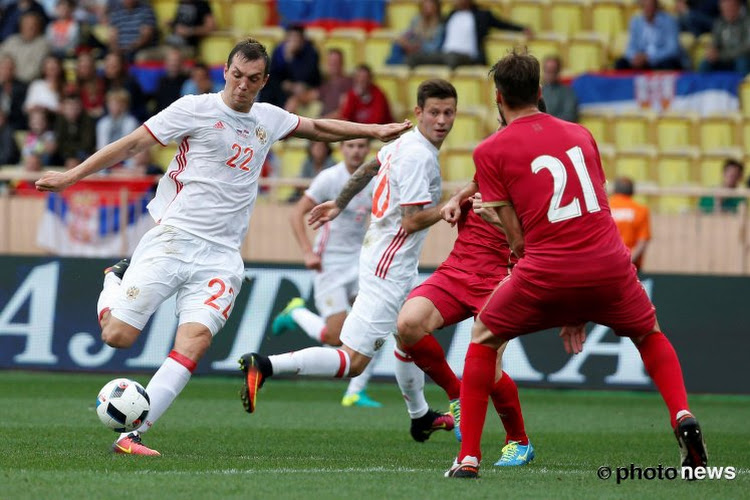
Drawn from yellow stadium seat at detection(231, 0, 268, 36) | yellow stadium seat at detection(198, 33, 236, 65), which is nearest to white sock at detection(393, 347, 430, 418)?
yellow stadium seat at detection(198, 33, 236, 65)

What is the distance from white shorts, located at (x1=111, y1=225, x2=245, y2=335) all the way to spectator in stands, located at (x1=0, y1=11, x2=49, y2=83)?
11.7m

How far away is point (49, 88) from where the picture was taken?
18.6 m

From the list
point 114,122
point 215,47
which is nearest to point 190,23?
point 215,47

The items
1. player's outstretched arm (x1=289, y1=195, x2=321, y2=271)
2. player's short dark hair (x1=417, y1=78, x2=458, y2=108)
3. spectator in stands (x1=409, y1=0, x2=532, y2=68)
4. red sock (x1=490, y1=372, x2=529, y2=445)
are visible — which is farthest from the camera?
spectator in stands (x1=409, y1=0, x2=532, y2=68)

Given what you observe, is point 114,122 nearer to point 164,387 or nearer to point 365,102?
point 365,102

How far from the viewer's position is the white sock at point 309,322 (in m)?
11.8

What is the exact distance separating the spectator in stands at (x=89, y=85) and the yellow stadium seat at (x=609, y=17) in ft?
23.6

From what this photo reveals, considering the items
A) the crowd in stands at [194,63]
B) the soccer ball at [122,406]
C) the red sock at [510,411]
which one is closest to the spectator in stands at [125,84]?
the crowd in stands at [194,63]

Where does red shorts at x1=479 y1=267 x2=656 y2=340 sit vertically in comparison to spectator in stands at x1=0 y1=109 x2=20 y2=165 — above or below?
above

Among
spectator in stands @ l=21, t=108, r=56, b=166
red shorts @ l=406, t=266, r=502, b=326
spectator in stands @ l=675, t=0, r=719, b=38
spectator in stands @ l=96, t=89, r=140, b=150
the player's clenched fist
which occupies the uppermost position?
spectator in stands @ l=675, t=0, r=719, b=38

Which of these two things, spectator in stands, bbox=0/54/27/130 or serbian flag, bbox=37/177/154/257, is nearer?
serbian flag, bbox=37/177/154/257

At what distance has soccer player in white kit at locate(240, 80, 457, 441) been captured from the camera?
8.66m

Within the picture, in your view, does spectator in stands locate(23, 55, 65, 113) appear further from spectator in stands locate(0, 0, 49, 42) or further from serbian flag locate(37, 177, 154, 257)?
serbian flag locate(37, 177, 154, 257)

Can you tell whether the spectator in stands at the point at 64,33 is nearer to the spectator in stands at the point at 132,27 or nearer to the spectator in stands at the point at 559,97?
the spectator in stands at the point at 132,27
